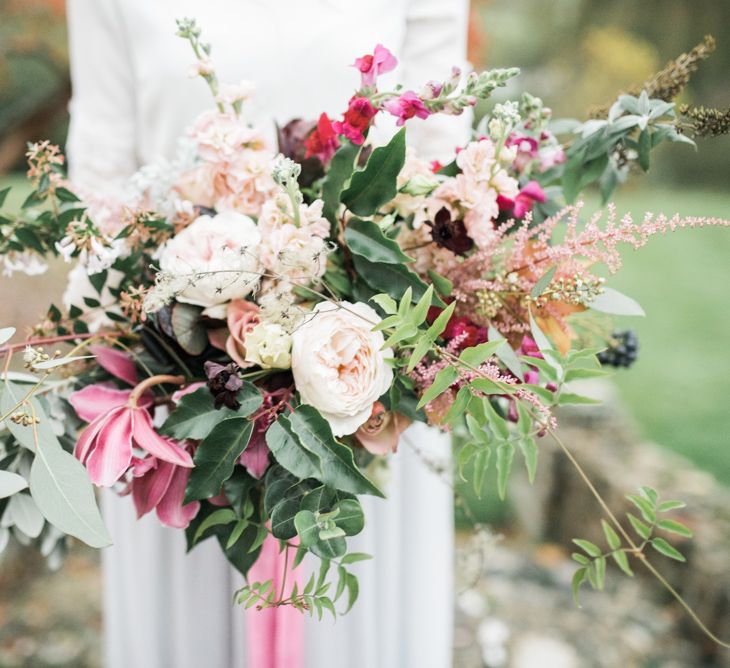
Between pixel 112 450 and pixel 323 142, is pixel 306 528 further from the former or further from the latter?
pixel 323 142

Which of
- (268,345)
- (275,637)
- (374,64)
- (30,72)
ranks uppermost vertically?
(30,72)

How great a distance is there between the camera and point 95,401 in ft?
1.80

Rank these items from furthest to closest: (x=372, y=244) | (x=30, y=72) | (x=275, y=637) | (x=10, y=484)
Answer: (x=30, y=72) < (x=275, y=637) < (x=372, y=244) < (x=10, y=484)

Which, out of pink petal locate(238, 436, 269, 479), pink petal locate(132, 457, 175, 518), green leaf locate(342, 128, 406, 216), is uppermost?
green leaf locate(342, 128, 406, 216)

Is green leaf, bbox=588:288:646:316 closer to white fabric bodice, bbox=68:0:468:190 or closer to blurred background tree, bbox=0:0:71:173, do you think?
white fabric bodice, bbox=68:0:468:190

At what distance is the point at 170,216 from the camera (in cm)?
64

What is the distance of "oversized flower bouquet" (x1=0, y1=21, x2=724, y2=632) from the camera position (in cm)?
48

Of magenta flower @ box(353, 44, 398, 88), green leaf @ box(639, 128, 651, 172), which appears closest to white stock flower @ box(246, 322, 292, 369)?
magenta flower @ box(353, 44, 398, 88)

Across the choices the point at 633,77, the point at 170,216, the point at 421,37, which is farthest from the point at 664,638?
the point at 633,77

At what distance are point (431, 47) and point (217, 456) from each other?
0.64m

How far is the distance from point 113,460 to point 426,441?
581 millimetres

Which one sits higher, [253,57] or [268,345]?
[253,57]

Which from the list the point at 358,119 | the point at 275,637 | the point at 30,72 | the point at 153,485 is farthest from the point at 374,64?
the point at 30,72

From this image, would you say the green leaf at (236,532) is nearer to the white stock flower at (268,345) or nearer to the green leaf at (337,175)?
the white stock flower at (268,345)
